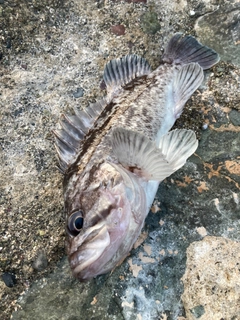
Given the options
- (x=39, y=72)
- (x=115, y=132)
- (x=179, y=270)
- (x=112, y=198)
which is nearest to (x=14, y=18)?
(x=39, y=72)

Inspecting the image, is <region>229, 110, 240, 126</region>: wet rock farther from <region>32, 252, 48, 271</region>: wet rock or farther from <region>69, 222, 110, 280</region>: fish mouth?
<region>32, 252, 48, 271</region>: wet rock

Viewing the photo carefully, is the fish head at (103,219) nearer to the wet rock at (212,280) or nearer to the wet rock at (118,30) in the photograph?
the wet rock at (212,280)

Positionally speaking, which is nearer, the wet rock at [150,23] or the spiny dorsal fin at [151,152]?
the spiny dorsal fin at [151,152]

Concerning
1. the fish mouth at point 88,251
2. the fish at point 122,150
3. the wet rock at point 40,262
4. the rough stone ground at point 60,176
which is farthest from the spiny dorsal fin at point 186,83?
the wet rock at point 40,262

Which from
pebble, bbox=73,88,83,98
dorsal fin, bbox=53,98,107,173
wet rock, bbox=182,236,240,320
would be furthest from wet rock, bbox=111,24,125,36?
wet rock, bbox=182,236,240,320

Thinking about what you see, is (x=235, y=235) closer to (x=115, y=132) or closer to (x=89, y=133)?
(x=115, y=132)

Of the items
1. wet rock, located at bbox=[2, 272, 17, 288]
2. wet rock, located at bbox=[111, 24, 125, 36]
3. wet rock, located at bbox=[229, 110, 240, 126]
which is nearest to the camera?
wet rock, located at bbox=[2, 272, 17, 288]
